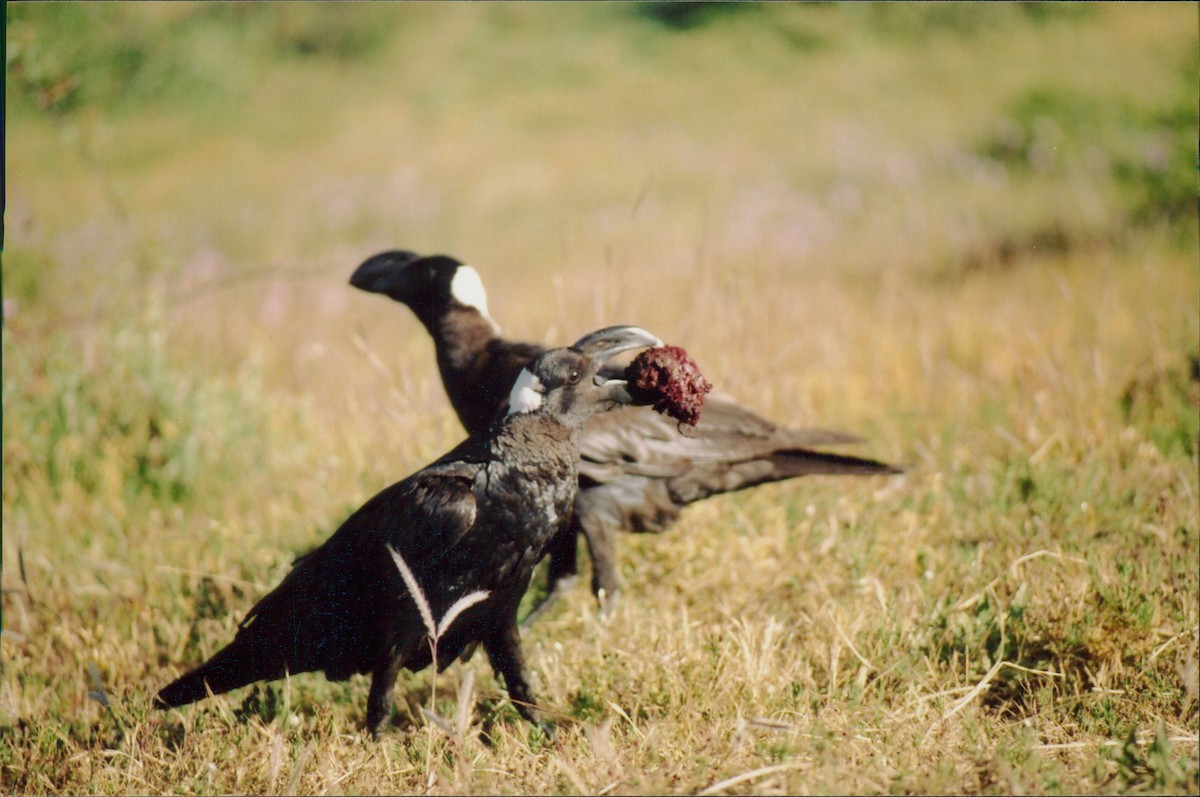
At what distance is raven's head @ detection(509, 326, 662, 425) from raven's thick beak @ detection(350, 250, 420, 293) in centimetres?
153

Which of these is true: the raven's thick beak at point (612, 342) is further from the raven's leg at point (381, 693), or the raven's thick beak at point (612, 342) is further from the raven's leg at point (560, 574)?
the raven's leg at point (381, 693)

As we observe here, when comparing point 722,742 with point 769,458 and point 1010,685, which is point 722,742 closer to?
point 1010,685

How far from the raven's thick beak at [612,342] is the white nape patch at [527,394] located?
4.9 inches

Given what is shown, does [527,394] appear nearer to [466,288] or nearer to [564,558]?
[564,558]

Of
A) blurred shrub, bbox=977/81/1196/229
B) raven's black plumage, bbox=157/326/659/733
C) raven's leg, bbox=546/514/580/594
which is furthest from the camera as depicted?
blurred shrub, bbox=977/81/1196/229

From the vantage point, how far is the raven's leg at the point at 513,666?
264 centimetres

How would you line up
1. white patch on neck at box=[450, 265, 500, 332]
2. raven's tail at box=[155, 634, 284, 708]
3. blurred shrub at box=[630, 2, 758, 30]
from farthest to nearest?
1. blurred shrub at box=[630, 2, 758, 30]
2. white patch on neck at box=[450, 265, 500, 332]
3. raven's tail at box=[155, 634, 284, 708]

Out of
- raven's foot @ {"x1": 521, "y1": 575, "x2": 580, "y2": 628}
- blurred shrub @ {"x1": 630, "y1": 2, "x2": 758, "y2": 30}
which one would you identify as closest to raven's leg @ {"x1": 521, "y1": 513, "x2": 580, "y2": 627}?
raven's foot @ {"x1": 521, "y1": 575, "x2": 580, "y2": 628}

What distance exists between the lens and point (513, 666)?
2.65m

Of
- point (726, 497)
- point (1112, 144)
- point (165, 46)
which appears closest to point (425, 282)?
point (726, 497)

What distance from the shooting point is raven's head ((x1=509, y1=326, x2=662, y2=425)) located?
2.39m

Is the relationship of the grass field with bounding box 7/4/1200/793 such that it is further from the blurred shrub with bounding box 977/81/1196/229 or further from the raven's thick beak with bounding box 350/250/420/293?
the raven's thick beak with bounding box 350/250/420/293

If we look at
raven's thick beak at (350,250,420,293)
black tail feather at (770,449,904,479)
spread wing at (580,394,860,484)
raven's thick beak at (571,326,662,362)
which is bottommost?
black tail feather at (770,449,904,479)

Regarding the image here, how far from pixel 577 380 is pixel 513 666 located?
0.83m
